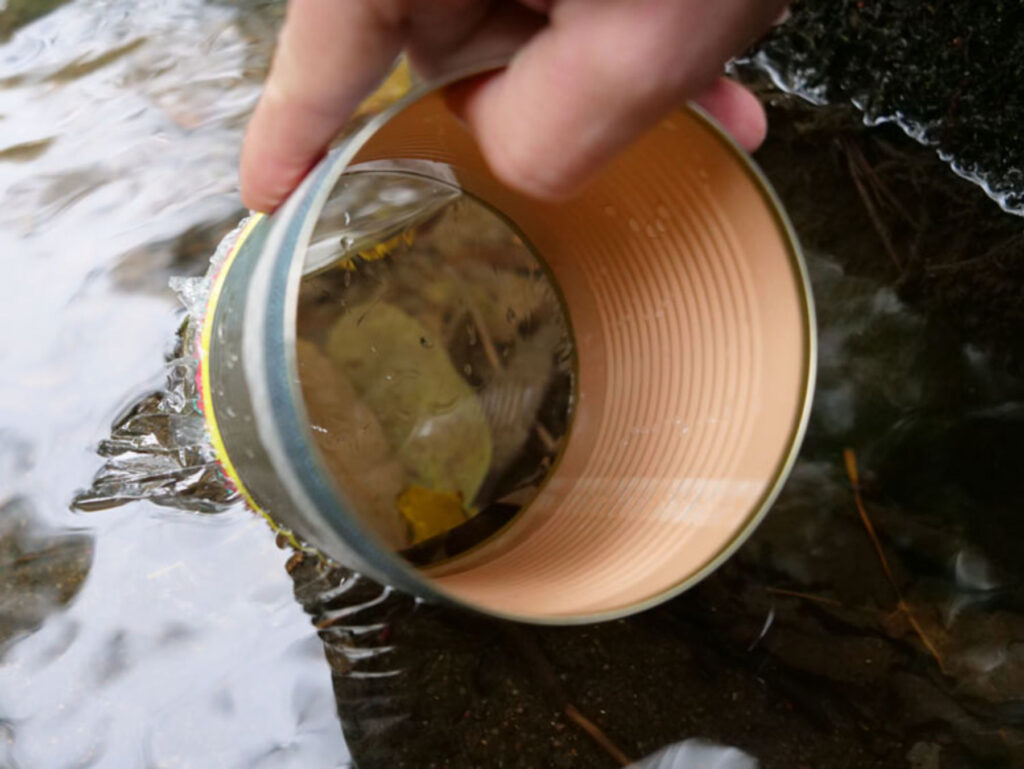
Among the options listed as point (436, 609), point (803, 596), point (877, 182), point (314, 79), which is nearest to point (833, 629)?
point (803, 596)

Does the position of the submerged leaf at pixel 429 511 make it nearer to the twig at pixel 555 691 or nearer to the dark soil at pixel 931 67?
the twig at pixel 555 691

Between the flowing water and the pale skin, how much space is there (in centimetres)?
79

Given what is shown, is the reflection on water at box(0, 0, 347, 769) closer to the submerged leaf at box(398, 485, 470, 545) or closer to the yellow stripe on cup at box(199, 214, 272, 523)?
the submerged leaf at box(398, 485, 470, 545)

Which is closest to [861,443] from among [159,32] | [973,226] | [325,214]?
[973,226]

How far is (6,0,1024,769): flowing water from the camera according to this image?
4.66ft

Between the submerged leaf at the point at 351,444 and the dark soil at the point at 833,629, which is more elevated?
the submerged leaf at the point at 351,444

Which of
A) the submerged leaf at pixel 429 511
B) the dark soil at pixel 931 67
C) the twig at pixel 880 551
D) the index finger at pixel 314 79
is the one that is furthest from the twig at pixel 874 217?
the index finger at pixel 314 79

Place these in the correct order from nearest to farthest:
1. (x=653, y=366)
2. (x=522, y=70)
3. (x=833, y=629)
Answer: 1. (x=522, y=70)
2. (x=653, y=366)
3. (x=833, y=629)

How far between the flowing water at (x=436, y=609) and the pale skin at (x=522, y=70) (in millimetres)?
791

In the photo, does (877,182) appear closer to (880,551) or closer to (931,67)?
(931,67)

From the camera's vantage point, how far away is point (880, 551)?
1.61 m

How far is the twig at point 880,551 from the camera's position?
5.01ft

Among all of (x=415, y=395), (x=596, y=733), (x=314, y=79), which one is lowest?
(x=596, y=733)

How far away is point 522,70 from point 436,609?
97cm
